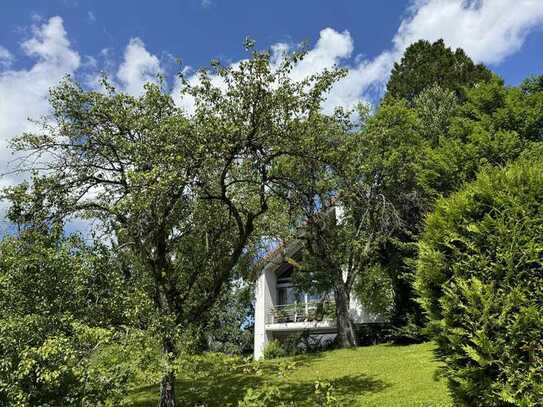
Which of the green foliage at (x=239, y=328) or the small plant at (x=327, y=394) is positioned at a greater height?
the green foliage at (x=239, y=328)

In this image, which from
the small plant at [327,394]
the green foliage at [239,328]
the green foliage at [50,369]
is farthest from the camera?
the green foliage at [239,328]

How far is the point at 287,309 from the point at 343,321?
840 centimetres

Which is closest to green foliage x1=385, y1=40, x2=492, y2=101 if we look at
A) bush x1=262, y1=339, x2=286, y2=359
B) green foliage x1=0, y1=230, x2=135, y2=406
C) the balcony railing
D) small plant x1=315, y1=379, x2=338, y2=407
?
the balcony railing

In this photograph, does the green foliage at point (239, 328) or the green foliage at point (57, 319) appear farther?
the green foliage at point (239, 328)

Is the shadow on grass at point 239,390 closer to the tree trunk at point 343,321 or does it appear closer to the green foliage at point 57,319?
the green foliage at point 57,319

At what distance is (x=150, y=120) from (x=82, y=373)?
564 cm

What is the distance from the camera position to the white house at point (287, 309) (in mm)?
27392

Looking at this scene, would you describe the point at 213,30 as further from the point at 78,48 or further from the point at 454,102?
the point at 454,102

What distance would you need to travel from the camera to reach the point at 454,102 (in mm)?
24781

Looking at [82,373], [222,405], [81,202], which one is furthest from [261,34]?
[222,405]

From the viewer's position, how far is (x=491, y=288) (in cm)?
527

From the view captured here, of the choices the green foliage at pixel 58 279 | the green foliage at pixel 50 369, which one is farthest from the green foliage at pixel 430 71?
the green foliage at pixel 50 369

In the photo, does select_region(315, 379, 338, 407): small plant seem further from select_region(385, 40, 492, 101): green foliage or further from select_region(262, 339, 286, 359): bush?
select_region(385, 40, 492, 101): green foliage

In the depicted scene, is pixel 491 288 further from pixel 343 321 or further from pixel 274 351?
pixel 274 351
